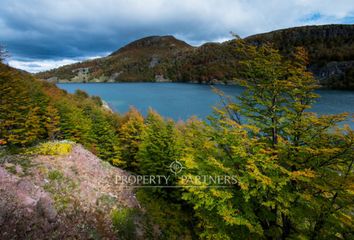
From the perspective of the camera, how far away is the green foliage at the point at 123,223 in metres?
12.4

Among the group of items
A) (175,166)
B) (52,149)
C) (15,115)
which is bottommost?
(175,166)

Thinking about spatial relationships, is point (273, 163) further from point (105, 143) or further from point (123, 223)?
point (105, 143)

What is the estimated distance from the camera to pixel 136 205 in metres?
15.2

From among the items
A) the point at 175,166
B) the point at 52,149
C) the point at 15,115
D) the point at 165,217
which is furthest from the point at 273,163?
the point at 15,115

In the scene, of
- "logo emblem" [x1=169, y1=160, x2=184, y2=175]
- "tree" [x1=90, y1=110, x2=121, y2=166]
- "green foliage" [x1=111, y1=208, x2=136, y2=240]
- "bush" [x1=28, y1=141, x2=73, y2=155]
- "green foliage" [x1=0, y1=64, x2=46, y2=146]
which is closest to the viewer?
"green foliage" [x1=111, y1=208, x2=136, y2=240]

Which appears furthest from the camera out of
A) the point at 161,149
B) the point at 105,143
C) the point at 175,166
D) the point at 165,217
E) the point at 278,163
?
the point at 105,143

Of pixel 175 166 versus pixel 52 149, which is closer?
pixel 52 149

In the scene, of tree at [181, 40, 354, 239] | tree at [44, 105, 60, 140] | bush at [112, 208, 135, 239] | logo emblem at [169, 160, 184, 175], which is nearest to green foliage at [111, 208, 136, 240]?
bush at [112, 208, 135, 239]

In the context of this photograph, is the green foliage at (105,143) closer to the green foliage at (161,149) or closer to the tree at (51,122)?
the tree at (51,122)

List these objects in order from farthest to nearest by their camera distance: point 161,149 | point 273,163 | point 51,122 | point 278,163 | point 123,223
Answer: point 51,122, point 161,149, point 123,223, point 278,163, point 273,163

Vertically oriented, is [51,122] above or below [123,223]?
above

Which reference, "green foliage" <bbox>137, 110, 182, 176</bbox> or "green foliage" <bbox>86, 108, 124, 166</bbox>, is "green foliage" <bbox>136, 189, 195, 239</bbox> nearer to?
"green foliage" <bbox>137, 110, 182, 176</bbox>

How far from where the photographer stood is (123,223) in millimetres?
12938

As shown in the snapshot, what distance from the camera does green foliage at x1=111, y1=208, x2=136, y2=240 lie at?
40.8 ft
